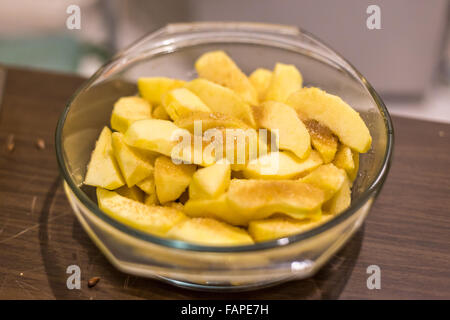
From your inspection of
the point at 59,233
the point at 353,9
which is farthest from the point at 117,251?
the point at 353,9

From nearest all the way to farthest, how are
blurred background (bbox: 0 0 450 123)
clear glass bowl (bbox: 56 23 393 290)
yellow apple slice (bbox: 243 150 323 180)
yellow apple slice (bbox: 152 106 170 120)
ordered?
clear glass bowl (bbox: 56 23 393 290) < yellow apple slice (bbox: 243 150 323 180) < yellow apple slice (bbox: 152 106 170 120) < blurred background (bbox: 0 0 450 123)

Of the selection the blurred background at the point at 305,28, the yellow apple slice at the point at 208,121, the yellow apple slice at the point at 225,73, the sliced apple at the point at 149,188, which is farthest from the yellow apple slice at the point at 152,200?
the blurred background at the point at 305,28

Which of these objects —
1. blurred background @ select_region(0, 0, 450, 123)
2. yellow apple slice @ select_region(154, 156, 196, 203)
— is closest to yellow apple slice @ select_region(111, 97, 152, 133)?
yellow apple slice @ select_region(154, 156, 196, 203)

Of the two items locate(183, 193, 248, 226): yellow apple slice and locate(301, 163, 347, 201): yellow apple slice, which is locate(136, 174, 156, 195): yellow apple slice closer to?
locate(183, 193, 248, 226): yellow apple slice

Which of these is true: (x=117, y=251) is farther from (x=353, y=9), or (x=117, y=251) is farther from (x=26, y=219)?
(x=353, y=9)

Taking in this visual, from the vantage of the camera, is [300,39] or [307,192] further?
[300,39]

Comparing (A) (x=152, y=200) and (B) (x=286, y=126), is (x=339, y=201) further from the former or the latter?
(A) (x=152, y=200)

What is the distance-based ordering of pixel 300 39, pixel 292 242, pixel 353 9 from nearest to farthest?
pixel 292 242 < pixel 300 39 < pixel 353 9

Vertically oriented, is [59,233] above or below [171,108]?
below
